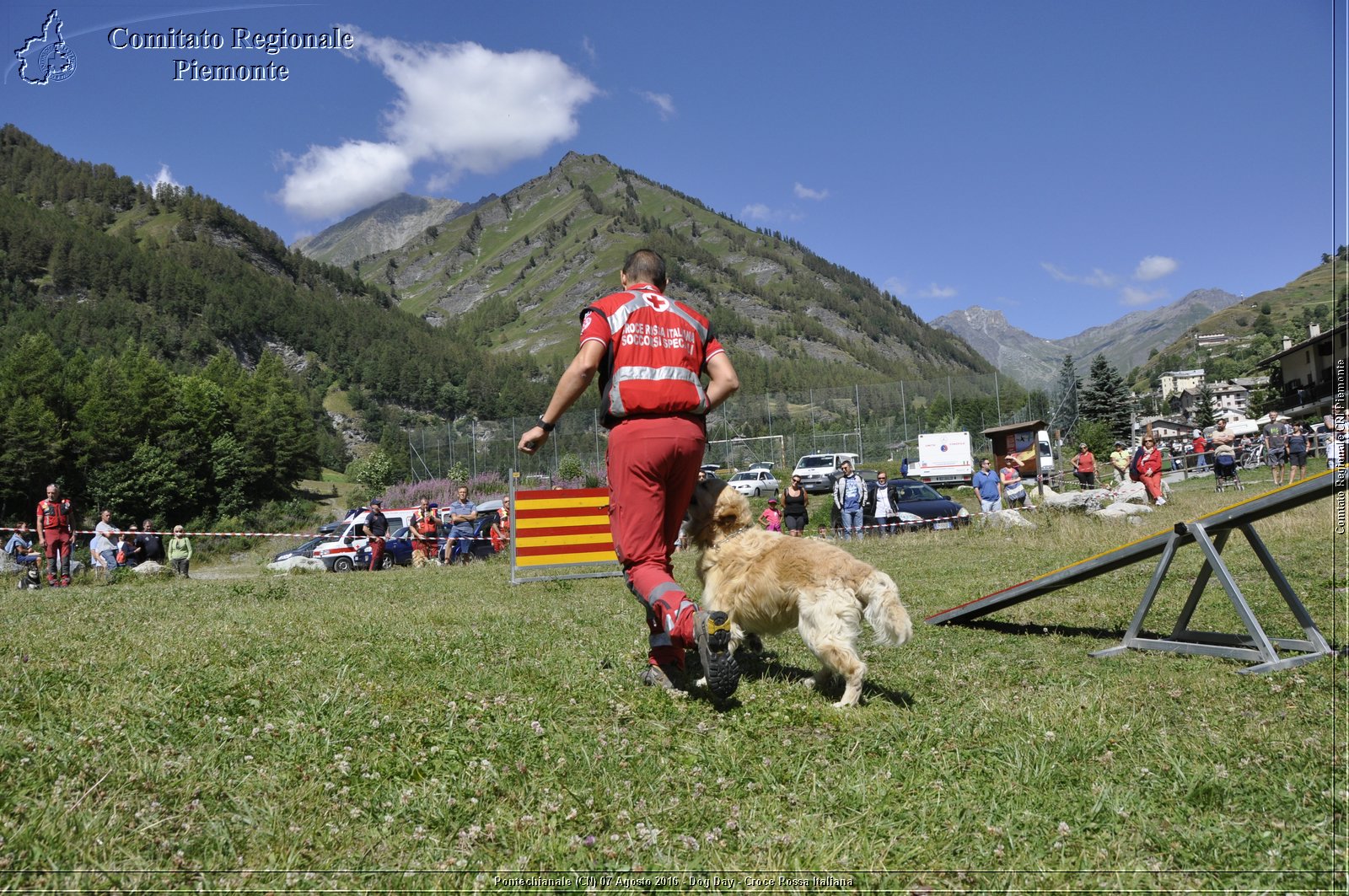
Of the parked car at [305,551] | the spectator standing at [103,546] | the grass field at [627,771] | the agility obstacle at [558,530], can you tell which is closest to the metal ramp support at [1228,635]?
the grass field at [627,771]

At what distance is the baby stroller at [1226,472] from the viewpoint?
2362 cm

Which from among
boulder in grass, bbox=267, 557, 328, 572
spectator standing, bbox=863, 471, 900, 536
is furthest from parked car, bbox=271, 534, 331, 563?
spectator standing, bbox=863, 471, 900, 536

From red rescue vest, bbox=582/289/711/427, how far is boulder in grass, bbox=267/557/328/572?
1683cm

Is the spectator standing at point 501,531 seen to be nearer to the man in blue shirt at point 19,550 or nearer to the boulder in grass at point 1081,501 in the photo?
the man in blue shirt at point 19,550

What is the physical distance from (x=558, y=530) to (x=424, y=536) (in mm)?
8643

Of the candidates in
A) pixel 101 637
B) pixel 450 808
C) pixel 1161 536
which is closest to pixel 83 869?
pixel 450 808

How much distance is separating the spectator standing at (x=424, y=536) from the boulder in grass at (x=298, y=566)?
7.35 feet

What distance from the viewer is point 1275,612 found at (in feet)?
21.9

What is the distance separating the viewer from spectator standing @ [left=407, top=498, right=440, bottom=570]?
20.0 metres

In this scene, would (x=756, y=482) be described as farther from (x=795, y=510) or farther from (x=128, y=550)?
(x=128, y=550)

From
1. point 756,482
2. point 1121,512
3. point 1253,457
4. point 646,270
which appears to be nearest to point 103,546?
point 646,270

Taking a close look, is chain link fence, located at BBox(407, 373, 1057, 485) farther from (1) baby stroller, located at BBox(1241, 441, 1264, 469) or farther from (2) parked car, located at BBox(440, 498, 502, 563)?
(2) parked car, located at BBox(440, 498, 502, 563)

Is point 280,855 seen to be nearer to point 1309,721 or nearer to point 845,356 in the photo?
point 1309,721

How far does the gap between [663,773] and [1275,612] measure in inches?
251
